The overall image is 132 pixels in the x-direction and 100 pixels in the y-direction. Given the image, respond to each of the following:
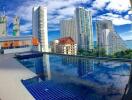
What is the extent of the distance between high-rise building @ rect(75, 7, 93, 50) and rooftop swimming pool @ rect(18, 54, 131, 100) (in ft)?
14.5

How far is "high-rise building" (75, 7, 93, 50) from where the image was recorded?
10.4 m

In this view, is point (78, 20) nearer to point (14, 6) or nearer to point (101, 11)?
point (101, 11)

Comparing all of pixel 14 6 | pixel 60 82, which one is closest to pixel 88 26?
pixel 14 6

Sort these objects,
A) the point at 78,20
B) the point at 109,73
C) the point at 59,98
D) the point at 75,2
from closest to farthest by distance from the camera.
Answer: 1. the point at 59,98
2. the point at 109,73
3. the point at 78,20
4. the point at 75,2

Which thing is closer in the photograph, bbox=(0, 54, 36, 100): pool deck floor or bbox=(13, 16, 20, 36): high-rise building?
bbox=(0, 54, 36, 100): pool deck floor

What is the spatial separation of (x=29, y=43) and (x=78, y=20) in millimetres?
3365

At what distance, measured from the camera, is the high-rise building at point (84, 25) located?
1038 cm

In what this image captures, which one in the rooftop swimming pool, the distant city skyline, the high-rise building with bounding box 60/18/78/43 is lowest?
the rooftop swimming pool

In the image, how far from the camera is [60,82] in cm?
404

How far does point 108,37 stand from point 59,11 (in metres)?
4.44

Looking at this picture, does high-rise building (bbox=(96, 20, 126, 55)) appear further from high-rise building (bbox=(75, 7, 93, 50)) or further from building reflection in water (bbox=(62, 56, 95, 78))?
building reflection in water (bbox=(62, 56, 95, 78))

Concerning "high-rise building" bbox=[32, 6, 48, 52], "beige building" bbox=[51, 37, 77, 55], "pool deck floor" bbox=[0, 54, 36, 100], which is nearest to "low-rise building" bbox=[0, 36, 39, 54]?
"beige building" bbox=[51, 37, 77, 55]

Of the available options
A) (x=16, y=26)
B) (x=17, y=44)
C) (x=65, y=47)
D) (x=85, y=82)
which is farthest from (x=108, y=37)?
(x=16, y=26)

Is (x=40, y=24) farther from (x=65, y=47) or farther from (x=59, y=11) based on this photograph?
(x=65, y=47)
